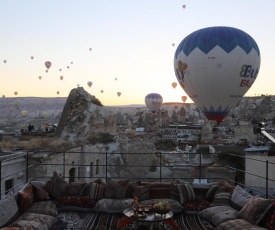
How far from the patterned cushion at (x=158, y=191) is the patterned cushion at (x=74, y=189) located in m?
1.43

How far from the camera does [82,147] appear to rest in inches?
691

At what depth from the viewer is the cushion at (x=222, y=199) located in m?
6.84

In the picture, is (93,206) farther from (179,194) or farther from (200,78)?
(200,78)

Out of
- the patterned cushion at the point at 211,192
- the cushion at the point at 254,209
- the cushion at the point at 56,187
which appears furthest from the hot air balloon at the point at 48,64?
the cushion at the point at 254,209

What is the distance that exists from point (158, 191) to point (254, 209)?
2.27 m

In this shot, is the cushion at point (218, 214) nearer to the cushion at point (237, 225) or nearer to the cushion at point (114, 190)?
the cushion at point (237, 225)

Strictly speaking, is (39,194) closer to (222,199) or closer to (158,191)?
(158,191)

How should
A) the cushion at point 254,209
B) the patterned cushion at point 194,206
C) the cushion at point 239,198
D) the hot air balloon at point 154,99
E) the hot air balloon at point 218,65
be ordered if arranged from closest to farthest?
the cushion at point 254,209 → the cushion at point 239,198 → the patterned cushion at point 194,206 → the hot air balloon at point 218,65 → the hot air balloon at point 154,99

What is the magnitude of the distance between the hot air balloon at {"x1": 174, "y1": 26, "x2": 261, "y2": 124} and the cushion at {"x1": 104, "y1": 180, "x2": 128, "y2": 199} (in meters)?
9.78

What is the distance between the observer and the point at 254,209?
5.66 meters

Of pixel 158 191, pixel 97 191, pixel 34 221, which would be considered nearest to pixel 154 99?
pixel 158 191

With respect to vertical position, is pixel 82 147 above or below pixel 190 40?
below

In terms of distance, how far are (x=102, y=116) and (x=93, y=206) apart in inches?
664

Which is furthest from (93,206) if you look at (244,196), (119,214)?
(244,196)
